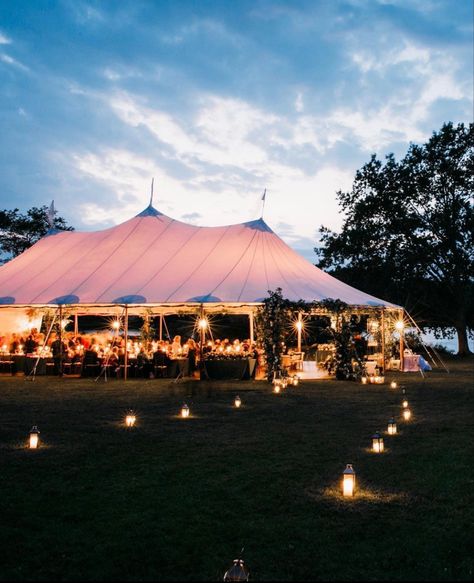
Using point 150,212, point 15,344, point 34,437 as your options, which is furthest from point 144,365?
point 34,437

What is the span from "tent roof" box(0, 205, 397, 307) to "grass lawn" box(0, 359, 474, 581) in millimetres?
6597

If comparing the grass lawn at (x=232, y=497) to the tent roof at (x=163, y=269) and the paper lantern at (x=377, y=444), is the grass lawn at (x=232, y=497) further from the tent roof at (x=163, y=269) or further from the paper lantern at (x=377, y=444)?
the tent roof at (x=163, y=269)

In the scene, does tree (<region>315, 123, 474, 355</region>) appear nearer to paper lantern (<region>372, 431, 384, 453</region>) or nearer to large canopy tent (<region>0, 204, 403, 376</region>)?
large canopy tent (<region>0, 204, 403, 376</region>)

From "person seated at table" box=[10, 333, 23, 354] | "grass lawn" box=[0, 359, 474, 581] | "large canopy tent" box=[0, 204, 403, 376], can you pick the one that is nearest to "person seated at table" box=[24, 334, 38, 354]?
"person seated at table" box=[10, 333, 23, 354]

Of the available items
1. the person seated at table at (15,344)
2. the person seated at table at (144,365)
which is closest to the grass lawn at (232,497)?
the person seated at table at (144,365)

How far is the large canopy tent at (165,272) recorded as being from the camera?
15.3 meters

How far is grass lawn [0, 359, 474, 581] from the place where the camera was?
3301mm

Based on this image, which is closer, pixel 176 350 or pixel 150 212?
pixel 176 350

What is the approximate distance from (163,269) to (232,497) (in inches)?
487

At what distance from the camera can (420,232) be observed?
2734 cm

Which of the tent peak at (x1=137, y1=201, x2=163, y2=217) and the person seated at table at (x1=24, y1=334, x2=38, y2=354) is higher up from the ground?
the tent peak at (x1=137, y1=201, x2=163, y2=217)

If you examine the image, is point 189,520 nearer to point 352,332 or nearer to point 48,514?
point 48,514

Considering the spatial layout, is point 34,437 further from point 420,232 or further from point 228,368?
point 420,232

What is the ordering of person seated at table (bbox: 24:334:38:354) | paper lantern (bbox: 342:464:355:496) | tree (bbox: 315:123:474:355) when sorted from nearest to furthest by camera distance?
paper lantern (bbox: 342:464:355:496) < person seated at table (bbox: 24:334:38:354) < tree (bbox: 315:123:474:355)
